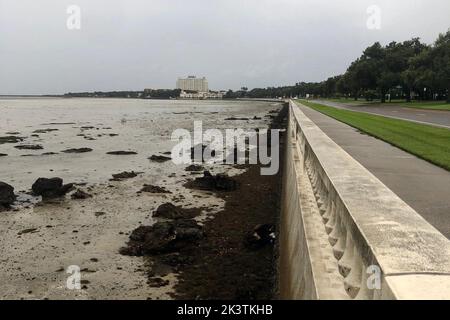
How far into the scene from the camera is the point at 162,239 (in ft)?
32.1

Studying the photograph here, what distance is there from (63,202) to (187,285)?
7.59m

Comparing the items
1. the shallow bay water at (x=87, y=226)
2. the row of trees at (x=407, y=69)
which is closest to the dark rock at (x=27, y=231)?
the shallow bay water at (x=87, y=226)

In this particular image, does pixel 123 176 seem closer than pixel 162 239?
No

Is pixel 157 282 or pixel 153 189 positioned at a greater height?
pixel 153 189

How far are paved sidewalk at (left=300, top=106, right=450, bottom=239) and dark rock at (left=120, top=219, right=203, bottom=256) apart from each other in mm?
4076

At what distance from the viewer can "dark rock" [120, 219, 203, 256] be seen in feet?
31.4

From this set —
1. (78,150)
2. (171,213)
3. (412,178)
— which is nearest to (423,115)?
(78,150)

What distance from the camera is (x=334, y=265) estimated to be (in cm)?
428

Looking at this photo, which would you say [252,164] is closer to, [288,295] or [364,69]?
[288,295]

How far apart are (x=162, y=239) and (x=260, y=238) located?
2115 mm

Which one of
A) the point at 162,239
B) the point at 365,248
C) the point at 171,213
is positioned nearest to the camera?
the point at 365,248

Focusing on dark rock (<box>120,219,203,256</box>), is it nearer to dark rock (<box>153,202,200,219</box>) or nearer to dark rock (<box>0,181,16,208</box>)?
dark rock (<box>153,202,200,219</box>)

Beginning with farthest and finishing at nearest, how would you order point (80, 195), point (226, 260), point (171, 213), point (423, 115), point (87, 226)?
point (423, 115) < point (80, 195) < point (171, 213) < point (87, 226) < point (226, 260)

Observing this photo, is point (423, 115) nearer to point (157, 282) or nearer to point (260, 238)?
point (260, 238)
